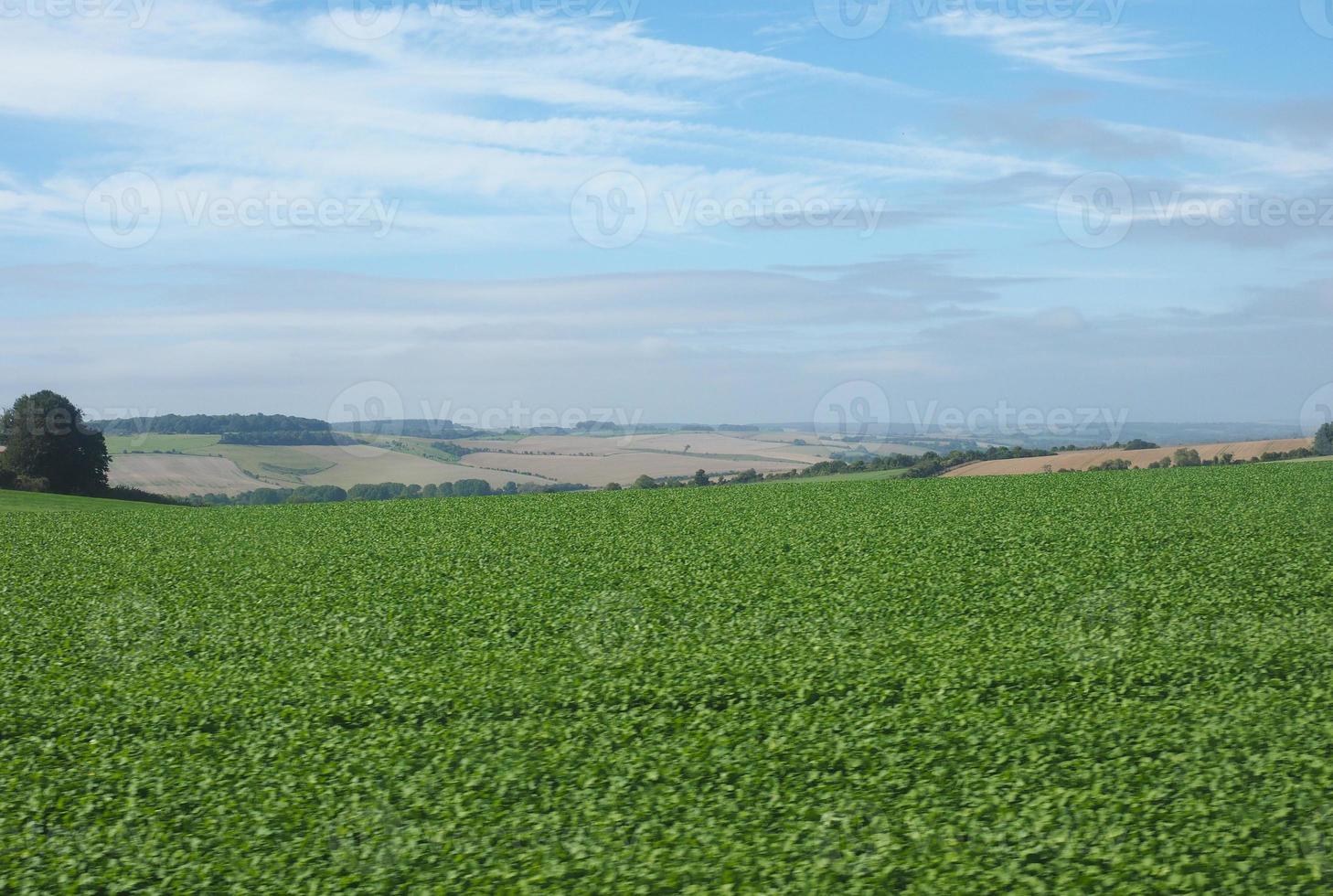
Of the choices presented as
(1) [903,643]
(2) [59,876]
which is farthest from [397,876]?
(1) [903,643]

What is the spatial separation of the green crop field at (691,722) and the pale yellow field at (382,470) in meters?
45.5

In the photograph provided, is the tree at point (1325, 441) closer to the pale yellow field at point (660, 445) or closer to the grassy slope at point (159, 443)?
the pale yellow field at point (660, 445)

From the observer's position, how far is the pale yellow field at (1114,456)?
48.3 m

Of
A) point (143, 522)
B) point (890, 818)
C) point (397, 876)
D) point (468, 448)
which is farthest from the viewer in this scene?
point (468, 448)

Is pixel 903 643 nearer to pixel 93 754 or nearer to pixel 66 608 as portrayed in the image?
pixel 93 754

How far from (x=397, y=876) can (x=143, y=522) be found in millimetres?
30256

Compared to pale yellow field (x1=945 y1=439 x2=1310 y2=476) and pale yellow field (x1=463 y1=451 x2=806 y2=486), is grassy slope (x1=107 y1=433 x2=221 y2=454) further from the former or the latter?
pale yellow field (x1=945 y1=439 x2=1310 y2=476)

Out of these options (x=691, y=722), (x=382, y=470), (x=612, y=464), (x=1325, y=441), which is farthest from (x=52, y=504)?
(x=1325, y=441)

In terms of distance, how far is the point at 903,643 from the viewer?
13.7 m

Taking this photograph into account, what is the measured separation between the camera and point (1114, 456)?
167 ft

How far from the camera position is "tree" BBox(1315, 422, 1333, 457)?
50500 millimetres

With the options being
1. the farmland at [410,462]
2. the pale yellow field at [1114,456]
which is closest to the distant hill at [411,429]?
the farmland at [410,462]

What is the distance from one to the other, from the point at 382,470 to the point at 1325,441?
5831cm

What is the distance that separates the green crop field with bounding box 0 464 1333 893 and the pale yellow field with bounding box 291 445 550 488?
45.5 meters
